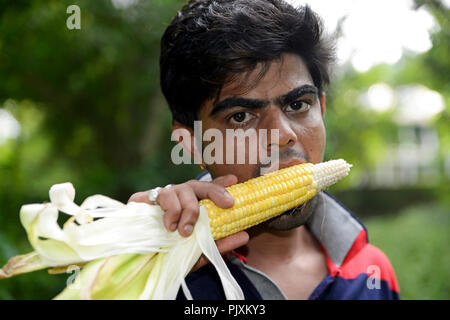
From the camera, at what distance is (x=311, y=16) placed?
68.2 inches

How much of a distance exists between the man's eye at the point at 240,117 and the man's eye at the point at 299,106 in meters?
0.19

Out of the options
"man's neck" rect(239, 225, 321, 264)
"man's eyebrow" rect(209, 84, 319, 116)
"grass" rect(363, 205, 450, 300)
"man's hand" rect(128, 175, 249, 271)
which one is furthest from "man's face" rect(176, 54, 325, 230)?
"grass" rect(363, 205, 450, 300)

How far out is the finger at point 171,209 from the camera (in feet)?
3.98

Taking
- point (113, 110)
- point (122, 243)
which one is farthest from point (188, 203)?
point (113, 110)

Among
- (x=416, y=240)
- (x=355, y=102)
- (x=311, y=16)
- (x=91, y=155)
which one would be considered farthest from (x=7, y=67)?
(x=355, y=102)

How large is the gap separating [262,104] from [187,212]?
0.61 metres

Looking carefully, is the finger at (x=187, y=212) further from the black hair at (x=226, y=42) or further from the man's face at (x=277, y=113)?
the black hair at (x=226, y=42)

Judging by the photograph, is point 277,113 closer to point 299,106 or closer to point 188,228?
point 299,106

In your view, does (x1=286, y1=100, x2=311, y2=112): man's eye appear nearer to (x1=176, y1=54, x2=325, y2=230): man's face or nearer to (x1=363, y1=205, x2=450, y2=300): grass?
(x1=176, y1=54, x2=325, y2=230): man's face

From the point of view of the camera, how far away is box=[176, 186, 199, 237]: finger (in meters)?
1.20

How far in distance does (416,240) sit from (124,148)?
259 inches

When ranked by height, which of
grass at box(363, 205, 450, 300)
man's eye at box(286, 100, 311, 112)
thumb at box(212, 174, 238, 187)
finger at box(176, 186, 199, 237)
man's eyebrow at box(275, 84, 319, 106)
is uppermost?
man's eyebrow at box(275, 84, 319, 106)

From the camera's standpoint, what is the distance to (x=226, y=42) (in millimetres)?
1577
